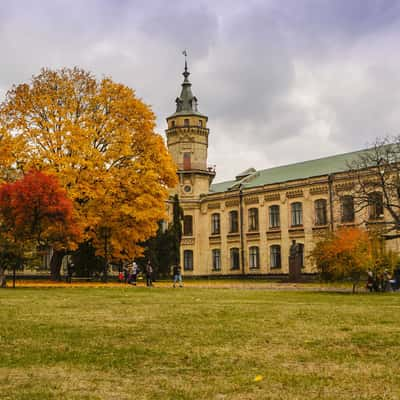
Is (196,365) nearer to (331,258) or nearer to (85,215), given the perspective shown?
(331,258)

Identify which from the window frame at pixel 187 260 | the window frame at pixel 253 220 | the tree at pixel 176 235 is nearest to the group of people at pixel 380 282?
the tree at pixel 176 235

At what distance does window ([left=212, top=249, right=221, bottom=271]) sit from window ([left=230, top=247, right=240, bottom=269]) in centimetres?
178

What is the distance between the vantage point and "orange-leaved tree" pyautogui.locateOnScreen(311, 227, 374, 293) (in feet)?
77.4

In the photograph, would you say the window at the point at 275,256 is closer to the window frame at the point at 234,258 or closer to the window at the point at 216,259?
the window frame at the point at 234,258

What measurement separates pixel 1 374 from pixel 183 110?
5277 centimetres

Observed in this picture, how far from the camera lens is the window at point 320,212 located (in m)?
47.1

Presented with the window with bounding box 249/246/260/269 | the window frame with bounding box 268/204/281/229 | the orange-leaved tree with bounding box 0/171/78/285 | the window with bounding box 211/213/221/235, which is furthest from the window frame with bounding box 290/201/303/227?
the orange-leaved tree with bounding box 0/171/78/285

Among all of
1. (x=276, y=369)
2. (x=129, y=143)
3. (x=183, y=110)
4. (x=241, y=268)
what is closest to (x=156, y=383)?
(x=276, y=369)

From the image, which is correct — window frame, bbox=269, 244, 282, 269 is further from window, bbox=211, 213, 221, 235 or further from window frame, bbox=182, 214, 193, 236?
window frame, bbox=182, 214, 193, 236

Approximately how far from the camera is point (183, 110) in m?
57.9

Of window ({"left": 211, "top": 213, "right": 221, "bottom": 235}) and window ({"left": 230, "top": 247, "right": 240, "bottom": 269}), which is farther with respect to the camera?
window ({"left": 211, "top": 213, "right": 221, "bottom": 235})

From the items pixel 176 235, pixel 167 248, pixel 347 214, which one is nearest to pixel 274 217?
pixel 347 214

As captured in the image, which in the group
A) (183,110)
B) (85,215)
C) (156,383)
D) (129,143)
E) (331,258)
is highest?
(183,110)

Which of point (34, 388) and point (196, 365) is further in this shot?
point (196, 365)
